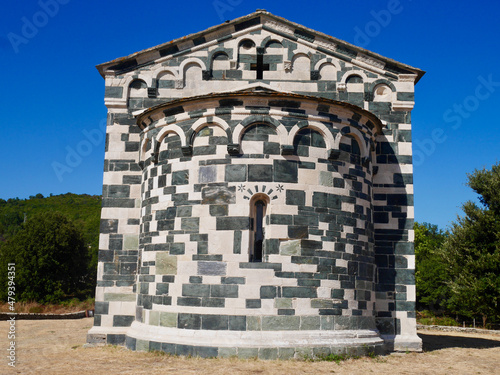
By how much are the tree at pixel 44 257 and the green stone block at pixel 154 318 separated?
19.6 m

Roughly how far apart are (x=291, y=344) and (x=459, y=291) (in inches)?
532

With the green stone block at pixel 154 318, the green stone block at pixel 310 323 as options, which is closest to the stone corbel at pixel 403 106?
the green stone block at pixel 310 323

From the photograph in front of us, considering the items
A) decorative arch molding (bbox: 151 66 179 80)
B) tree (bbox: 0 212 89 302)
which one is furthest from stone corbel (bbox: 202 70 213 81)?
tree (bbox: 0 212 89 302)

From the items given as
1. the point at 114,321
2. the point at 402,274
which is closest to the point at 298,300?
the point at 402,274

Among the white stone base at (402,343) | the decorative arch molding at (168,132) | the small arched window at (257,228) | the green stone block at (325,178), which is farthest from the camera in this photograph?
the white stone base at (402,343)

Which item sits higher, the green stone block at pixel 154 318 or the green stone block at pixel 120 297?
the green stone block at pixel 120 297

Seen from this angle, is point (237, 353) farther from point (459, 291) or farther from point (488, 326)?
point (488, 326)

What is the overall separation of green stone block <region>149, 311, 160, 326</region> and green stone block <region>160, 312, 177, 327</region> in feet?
0.39

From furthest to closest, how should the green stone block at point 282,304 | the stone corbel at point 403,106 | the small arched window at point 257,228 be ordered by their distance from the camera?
the stone corbel at point 403,106 → the small arched window at point 257,228 → the green stone block at point 282,304

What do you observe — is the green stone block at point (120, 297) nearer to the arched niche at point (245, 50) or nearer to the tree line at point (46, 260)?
the arched niche at point (245, 50)

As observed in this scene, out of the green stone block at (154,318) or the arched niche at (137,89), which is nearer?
the green stone block at (154,318)

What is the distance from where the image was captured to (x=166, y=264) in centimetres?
1016

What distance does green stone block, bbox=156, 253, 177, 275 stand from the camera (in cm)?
1002

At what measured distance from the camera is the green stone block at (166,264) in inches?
395
